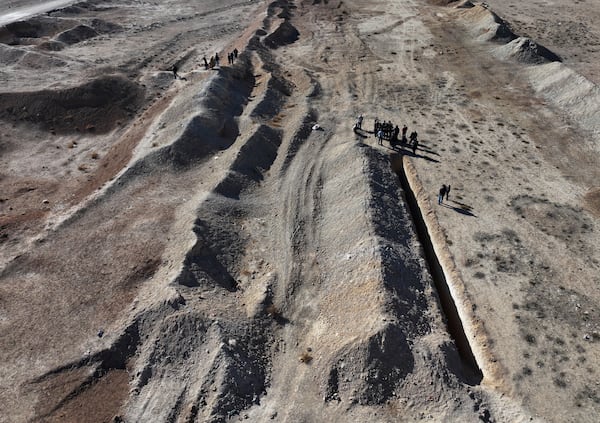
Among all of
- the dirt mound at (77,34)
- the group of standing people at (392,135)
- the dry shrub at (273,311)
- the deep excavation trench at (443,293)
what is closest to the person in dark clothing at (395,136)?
the group of standing people at (392,135)

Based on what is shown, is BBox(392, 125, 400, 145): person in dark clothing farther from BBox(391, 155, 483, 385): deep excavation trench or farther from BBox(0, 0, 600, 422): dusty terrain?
BBox(391, 155, 483, 385): deep excavation trench

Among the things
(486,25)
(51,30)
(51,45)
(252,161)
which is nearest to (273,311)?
(252,161)

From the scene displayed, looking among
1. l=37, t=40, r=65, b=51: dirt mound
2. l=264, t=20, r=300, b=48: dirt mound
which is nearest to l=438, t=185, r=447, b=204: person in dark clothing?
l=264, t=20, r=300, b=48: dirt mound

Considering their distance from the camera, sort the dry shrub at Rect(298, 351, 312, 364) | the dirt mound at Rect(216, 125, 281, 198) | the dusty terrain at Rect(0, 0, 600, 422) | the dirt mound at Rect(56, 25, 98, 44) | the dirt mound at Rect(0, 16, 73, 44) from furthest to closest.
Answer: the dirt mound at Rect(0, 16, 73, 44), the dirt mound at Rect(56, 25, 98, 44), the dirt mound at Rect(216, 125, 281, 198), the dry shrub at Rect(298, 351, 312, 364), the dusty terrain at Rect(0, 0, 600, 422)

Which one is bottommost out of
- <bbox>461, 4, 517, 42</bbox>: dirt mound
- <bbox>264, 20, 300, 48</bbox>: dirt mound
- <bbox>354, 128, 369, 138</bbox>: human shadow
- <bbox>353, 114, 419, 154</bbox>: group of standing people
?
<bbox>354, 128, 369, 138</bbox>: human shadow

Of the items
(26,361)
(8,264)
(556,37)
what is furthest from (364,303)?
(556,37)

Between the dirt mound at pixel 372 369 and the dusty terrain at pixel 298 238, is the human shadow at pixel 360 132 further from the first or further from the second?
the dirt mound at pixel 372 369
